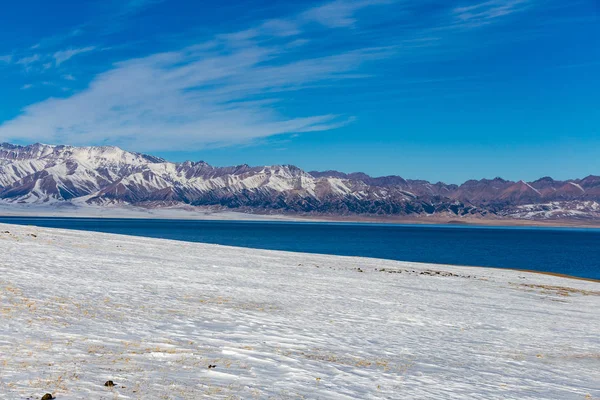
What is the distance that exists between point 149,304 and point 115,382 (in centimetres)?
1062

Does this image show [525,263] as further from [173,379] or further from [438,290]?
[173,379]

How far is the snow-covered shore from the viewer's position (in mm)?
13273

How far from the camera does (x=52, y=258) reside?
33.2 meters

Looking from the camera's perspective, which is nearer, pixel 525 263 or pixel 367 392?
pixel 367 392

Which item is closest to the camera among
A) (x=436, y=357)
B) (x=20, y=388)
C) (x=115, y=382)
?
(x=20, y=388)

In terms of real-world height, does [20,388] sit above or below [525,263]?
above

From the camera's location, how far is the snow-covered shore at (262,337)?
A: 1327 cm

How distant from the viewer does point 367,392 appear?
45.0 ft

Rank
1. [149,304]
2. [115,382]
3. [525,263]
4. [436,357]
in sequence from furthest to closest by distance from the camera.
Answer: [525,263], [149,304], [436,357], [115,382]

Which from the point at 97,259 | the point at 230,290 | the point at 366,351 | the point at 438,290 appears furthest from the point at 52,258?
the point at 438,290

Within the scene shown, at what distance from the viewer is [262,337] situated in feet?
61.8

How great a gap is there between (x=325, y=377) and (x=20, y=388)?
7.30 m

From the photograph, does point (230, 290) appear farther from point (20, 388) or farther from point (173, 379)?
point (20, 388)

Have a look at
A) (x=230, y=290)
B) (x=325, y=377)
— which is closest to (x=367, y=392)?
(x=325, y=377)
